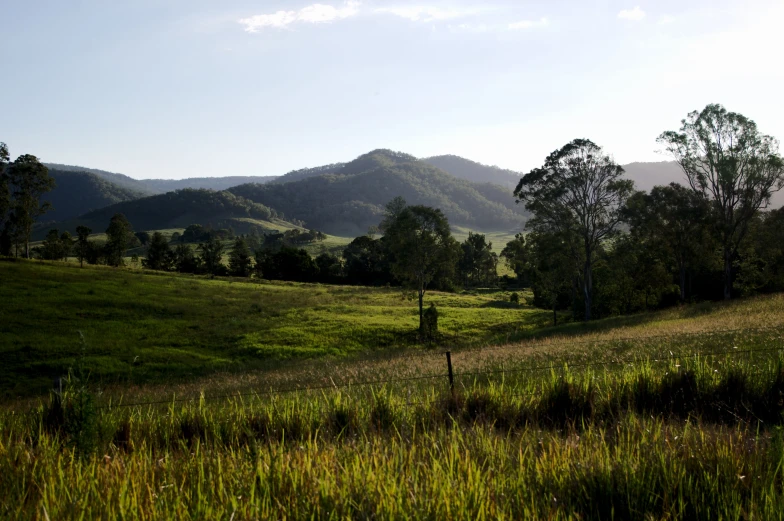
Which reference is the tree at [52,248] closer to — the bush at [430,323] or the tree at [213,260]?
the tree at [213,260]

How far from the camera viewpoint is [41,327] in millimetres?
36375

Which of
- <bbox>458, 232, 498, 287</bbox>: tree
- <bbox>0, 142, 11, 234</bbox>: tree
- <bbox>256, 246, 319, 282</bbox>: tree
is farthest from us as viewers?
<bbox>458, 232, 498, 287</bbox>: tree

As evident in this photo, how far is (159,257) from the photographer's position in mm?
89875

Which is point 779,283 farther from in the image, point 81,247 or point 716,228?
point 81,247

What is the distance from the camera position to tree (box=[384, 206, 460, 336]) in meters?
46.0

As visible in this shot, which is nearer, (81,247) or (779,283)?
(779,283)

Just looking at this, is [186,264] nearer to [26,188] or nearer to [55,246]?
[55,246]

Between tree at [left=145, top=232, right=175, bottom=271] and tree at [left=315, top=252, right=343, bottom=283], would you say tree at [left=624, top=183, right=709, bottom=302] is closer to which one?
tree at [left=315, top=252, right=343, bottom=283]

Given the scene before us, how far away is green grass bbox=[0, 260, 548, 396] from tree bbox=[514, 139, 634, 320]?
981 centimetres

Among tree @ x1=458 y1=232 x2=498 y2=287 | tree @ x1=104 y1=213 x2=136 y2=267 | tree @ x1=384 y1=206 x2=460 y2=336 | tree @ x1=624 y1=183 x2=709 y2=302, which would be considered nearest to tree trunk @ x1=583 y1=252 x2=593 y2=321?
tree @ x1=624 y1=183 x2=709 y2=302

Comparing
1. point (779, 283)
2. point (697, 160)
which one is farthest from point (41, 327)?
point (779, 283)

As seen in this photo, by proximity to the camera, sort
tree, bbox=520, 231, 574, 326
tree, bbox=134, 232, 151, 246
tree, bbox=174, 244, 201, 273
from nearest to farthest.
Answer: tree, bbox=520, 231, 574, 326 → tree, bbox=174, 244, 201, 273 → tree, bbox=134, 232, 151, 246

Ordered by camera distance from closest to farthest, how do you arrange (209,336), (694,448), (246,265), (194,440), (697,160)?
(694,448)
(194,440)
(209,336)
(697,160)
(246,265)

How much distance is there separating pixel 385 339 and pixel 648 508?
3807 centimetres
